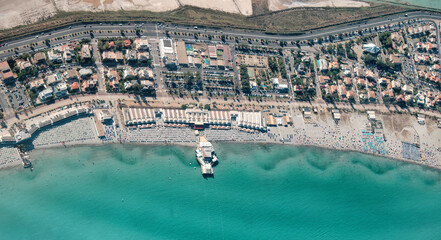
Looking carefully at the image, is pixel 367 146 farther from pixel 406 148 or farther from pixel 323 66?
pixel 323 66

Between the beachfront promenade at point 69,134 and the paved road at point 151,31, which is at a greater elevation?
the paved road at point 151,31

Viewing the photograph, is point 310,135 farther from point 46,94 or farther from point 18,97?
point 18,97

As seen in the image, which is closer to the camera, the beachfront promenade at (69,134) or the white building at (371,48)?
the beachfront promenade at (69,134)

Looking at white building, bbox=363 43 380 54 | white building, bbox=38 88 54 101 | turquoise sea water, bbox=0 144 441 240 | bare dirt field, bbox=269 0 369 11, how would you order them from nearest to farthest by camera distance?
turquoise sea water, bbox=0 144 441 240 < white building, bbox=38 88 54 101 < bare dirt field, bbox=269 0 369 11 < white building, bbox=363 43 380 54

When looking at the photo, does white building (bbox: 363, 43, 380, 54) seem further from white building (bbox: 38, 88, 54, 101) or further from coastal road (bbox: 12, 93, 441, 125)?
white building (bbox: 38, 88, 54, 101)

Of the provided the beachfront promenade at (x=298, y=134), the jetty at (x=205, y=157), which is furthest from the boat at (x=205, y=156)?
the beachfront promenade at (x=298, y=134)

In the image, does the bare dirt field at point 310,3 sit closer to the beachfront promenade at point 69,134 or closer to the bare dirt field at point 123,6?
the bare dirt field at point 123,6

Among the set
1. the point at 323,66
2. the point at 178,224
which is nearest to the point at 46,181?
the point at 178,224

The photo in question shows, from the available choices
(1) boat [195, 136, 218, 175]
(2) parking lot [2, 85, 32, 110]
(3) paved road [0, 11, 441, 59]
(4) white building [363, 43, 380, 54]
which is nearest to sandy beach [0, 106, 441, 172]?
(1) boat [195, 136, 218, 175]
